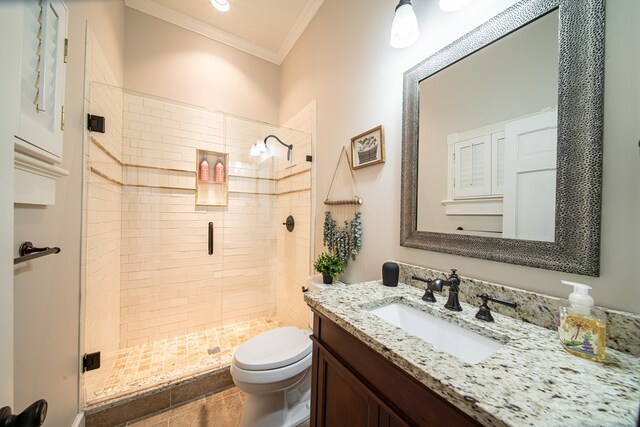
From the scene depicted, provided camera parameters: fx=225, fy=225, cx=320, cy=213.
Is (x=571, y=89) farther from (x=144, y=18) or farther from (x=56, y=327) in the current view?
(x=144, y=18)

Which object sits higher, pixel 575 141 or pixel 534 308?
pixel 575 141

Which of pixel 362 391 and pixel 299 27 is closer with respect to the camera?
pixel 362 391

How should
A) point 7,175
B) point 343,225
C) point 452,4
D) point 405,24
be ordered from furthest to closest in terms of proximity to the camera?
point 343,225 → point 405,24 → point 452,4 → point 7,175

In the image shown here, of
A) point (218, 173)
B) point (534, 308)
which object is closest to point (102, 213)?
point (218, 173)

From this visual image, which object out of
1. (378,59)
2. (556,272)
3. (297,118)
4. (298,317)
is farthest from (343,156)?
(298,317)

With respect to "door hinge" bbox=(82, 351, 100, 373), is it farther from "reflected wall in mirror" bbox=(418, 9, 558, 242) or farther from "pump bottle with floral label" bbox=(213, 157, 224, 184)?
"reflected wall in mirror" bbox=(418, 9, 558, 242)

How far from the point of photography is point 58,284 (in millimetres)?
1028

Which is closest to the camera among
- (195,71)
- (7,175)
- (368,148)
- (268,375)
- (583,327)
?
(7,175)

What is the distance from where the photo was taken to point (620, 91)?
0.61 m

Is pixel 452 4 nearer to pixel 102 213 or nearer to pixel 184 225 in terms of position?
pixel 102 213

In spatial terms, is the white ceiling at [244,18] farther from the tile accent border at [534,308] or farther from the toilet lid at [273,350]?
the toilet lid at [273,350]

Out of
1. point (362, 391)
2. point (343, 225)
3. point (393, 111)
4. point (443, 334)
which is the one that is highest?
point (393, 111)

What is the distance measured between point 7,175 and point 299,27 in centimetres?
249

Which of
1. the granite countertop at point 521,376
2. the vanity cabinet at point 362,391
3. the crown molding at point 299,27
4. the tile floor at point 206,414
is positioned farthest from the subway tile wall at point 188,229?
the granite countertop at point 521,376
